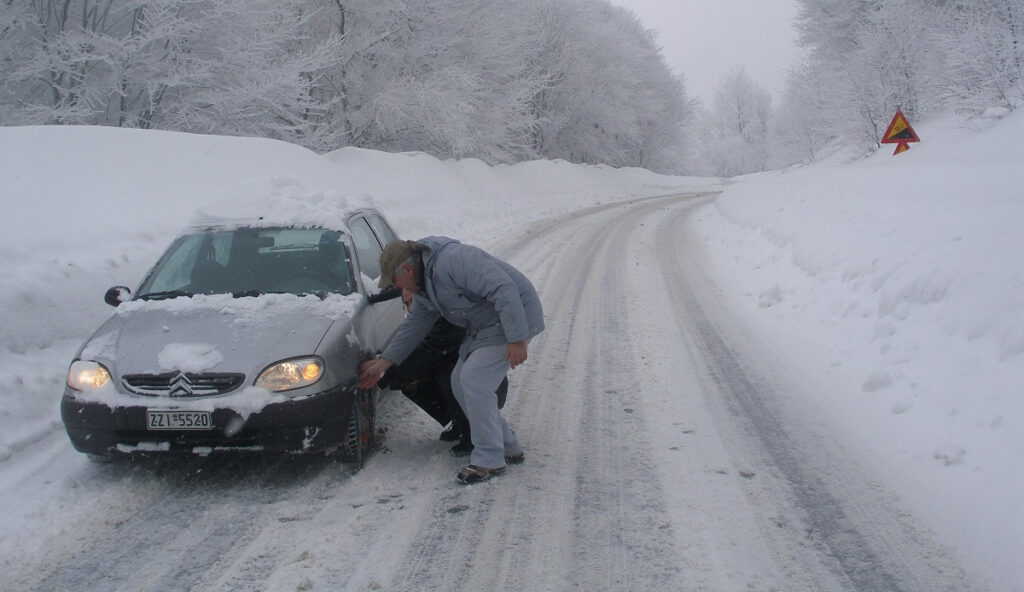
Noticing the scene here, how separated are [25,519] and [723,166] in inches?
3364

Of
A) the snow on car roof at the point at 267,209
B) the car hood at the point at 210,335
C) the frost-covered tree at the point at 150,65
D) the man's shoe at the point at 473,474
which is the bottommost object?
the man's shoe at the point at 473,474

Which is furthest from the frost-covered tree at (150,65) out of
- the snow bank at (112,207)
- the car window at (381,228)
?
the car window at (381,228)

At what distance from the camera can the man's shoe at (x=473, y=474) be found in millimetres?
4020

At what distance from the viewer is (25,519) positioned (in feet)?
11.8

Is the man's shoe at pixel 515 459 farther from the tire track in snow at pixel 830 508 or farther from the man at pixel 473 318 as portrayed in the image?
the tire track in snow at pixel 830 508

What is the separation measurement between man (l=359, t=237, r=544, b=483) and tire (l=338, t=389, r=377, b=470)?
151 millimetres

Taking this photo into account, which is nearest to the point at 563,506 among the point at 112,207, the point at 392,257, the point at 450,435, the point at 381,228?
the point at 450,435

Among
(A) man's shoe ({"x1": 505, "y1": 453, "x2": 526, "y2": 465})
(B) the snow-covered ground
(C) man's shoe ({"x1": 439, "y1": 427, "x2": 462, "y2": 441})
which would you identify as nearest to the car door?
(B) the snow-covered ground

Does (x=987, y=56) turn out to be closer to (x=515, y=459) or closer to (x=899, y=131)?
(x=899, y=131)

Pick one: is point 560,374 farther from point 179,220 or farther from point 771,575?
point 179,220

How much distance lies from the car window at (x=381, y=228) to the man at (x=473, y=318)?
2.24 m

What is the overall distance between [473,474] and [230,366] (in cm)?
149

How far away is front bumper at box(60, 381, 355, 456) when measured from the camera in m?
3.73

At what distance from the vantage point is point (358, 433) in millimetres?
4141
